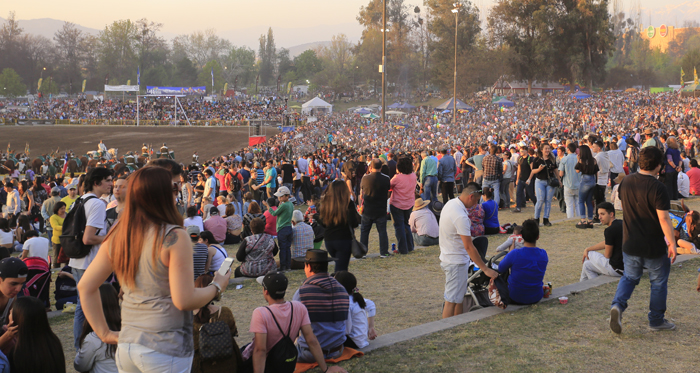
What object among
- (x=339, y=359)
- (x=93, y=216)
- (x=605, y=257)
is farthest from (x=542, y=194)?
(x=93, y=216)

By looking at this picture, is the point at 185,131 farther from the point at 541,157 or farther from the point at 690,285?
the point at 690,285

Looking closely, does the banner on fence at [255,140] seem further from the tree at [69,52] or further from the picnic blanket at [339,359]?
the tree at [69,52]

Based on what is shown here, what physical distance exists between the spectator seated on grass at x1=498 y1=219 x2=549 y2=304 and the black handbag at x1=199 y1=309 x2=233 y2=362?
3.24 metres

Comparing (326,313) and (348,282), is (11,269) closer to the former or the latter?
(326,313)

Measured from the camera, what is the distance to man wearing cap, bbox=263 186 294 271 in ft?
28.6

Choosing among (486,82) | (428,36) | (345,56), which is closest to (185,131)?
(486,82)

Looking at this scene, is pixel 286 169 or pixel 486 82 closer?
pixel 286 169

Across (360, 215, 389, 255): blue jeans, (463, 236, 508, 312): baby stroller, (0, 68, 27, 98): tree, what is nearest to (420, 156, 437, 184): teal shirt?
(360, 215, 389, 255): blue jeans

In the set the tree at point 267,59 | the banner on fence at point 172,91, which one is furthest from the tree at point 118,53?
the banner on fence at point 172,91

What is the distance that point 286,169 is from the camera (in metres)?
16.0

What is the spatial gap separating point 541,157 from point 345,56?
439 ft

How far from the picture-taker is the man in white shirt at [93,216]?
15.3 feet

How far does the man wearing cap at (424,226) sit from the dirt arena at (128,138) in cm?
2860

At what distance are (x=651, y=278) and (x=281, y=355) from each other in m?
3.33
